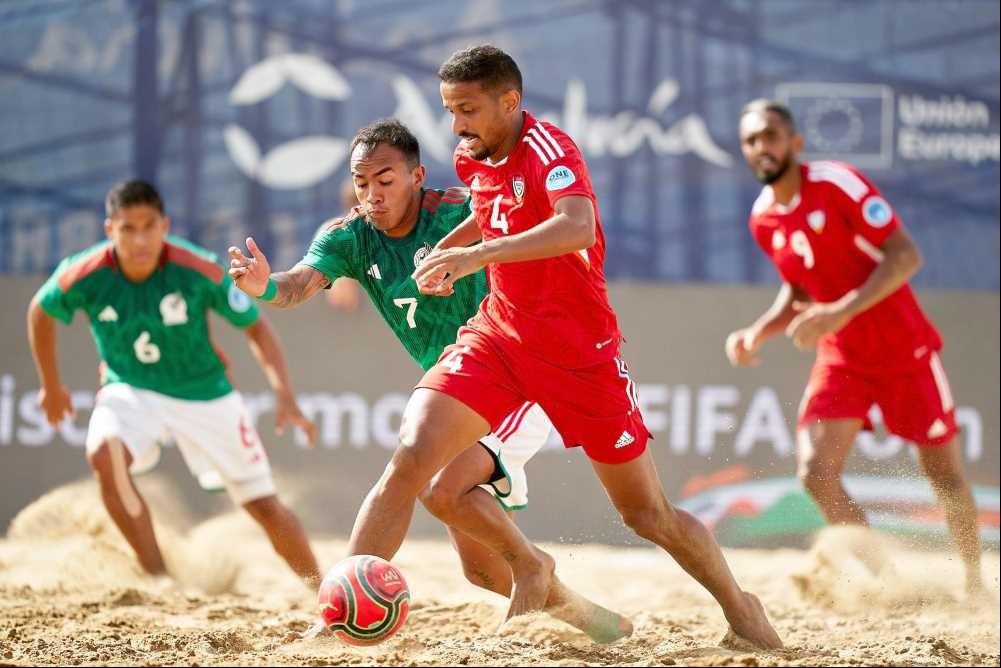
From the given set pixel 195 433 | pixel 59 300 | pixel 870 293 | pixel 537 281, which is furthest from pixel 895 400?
pixel 59 300

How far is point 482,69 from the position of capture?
4.58 meters

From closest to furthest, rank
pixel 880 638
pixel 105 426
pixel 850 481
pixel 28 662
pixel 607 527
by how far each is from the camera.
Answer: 1. pixel 28 662
2. pixel 880 638
3. pixel 607 527
4. pixel 105 426
5. pixel 850 481

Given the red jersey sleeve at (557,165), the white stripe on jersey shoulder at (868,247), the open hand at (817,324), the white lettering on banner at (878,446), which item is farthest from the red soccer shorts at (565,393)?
the white lettering on banner at (878,446)

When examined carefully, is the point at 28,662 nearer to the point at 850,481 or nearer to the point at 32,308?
the point at 32,308

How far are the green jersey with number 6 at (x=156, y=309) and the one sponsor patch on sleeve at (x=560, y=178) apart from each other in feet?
9.87

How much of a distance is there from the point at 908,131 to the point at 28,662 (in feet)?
23.0

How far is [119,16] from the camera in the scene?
8.99m

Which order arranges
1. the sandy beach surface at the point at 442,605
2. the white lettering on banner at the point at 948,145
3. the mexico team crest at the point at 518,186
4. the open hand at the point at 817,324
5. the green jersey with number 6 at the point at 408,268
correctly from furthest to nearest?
the white lettering on banner at the point at 948,145
the open hand at the point at 817,324
the green jersey with number 6 at the point at 408,268
the sandy beach surface at the point at 442,605
the mexico team crest at the point at 518,186

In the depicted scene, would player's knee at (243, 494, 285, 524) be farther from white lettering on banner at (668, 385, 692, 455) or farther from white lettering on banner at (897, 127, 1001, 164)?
white lettering on banner at (897, 127, 1001, 164)

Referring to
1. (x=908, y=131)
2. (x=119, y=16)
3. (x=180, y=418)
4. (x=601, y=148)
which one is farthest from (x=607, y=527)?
(x=119, y=16)

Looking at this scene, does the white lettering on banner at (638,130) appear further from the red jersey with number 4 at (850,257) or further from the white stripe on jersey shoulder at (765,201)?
the red jersey with number 4 at (850,257)

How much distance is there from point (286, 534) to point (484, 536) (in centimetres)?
206

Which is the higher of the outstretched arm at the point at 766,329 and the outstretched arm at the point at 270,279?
the outstretched arm at the point at 270,279

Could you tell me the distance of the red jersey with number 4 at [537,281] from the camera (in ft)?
15.2
